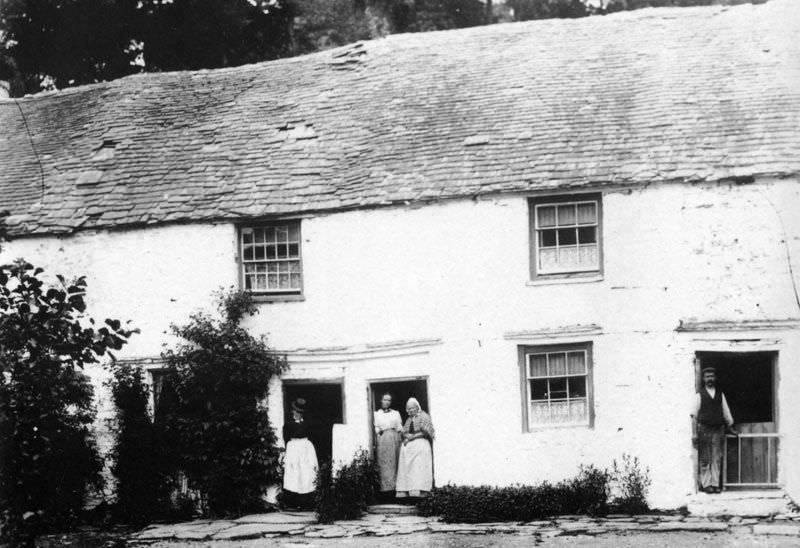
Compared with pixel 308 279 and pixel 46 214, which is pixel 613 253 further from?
pixel 46 214

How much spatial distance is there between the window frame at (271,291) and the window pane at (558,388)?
15.0 feet

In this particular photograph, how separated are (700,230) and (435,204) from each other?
172 inches

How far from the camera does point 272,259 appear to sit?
54.7 ft

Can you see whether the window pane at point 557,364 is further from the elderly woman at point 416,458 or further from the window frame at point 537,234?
the elderly woman at point 416,458

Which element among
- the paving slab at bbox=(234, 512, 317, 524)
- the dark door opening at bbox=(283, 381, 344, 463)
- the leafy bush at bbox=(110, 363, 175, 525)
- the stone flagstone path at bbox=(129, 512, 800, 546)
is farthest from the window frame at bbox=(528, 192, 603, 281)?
the leafy bush at bbox=(110, 363, 175, 525)

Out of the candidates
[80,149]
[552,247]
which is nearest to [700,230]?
[552,247]

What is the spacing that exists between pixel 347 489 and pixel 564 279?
198 inches

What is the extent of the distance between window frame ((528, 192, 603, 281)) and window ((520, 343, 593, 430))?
1190 millimetres

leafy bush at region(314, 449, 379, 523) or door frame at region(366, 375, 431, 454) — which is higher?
door frame at region(366, 375, 431, 454)

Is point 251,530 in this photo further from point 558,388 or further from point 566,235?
point 566,235

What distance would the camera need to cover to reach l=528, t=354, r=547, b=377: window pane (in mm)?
15727

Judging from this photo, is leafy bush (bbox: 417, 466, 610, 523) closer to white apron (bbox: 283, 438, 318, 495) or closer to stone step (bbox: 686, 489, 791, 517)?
stone step (bbox: 686, 489, 791, 517)

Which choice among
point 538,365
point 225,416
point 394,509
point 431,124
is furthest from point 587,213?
point 225,416

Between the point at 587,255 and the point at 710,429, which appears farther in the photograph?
the point at 587,255
